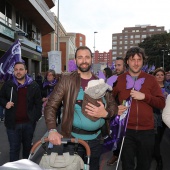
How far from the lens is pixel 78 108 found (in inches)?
108

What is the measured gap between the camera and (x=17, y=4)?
852 inches

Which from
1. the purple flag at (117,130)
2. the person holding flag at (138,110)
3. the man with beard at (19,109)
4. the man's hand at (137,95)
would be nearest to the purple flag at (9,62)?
the man with beard at (19,109)

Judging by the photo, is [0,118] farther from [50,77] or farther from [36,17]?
[36,17]

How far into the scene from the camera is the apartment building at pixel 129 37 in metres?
148

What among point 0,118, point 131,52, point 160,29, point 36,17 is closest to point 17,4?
point 36,17

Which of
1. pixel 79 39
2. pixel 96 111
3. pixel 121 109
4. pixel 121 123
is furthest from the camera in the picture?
pixel 79 39

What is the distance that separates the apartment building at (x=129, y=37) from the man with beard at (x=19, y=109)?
475 ft

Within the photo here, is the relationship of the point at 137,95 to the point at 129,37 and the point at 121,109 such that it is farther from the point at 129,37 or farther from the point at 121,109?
the point at 129,37

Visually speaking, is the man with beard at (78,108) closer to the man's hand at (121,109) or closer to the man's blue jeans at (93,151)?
the man's blue jeans at (93,151)

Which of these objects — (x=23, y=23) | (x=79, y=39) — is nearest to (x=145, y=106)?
(x=23, y=23)

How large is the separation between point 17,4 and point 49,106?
2071 centimetres

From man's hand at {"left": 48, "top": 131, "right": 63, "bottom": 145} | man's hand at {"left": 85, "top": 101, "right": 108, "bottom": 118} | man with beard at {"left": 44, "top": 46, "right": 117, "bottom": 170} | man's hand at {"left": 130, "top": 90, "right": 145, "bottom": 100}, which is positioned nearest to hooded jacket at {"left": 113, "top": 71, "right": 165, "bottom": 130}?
man's hand at {"left": 130, "top": 90, "right": 145, "bottom": 100}

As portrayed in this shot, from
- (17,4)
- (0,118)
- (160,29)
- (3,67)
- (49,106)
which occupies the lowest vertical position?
(0,118)

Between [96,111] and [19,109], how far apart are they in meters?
1.91
